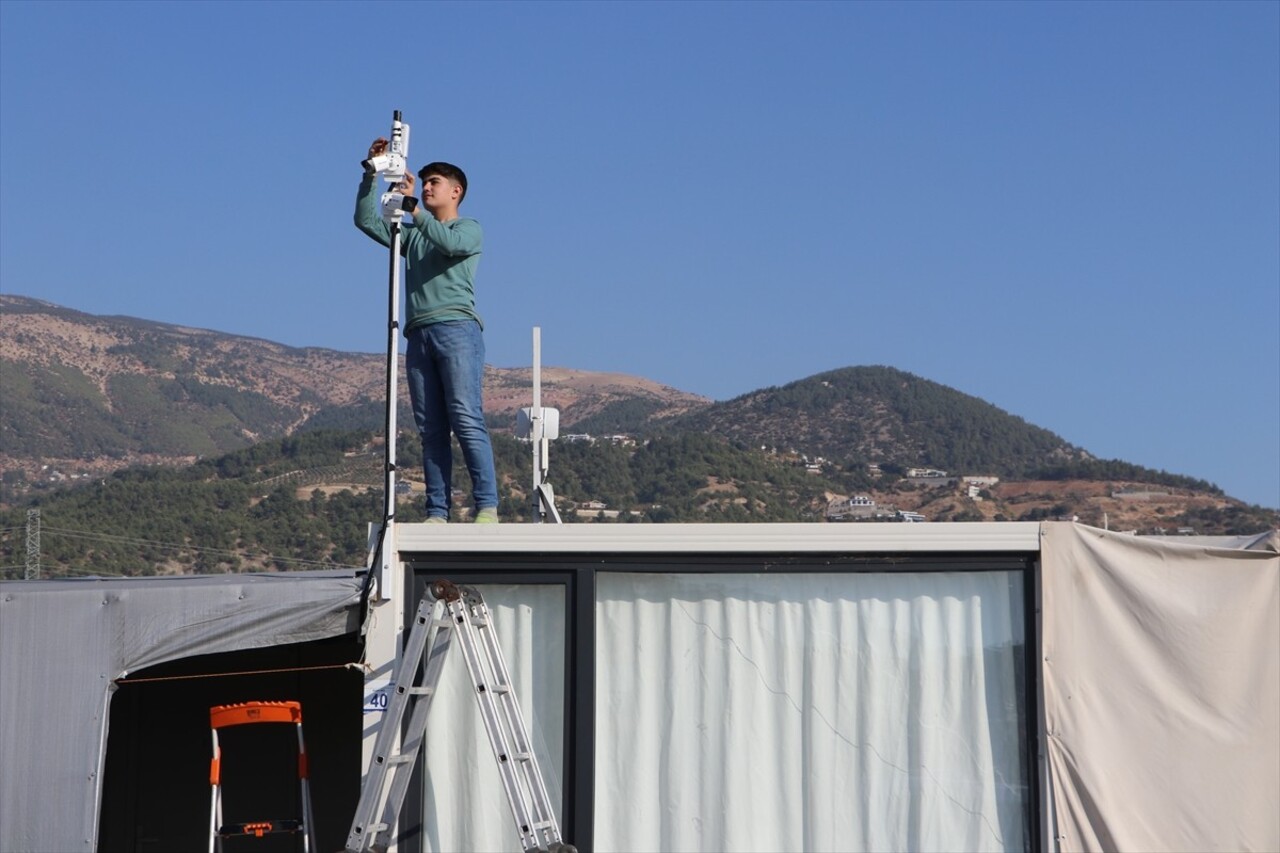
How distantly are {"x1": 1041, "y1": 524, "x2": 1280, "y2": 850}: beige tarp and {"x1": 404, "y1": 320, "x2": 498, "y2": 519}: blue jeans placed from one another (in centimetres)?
256

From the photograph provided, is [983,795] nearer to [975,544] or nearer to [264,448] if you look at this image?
[975,544]

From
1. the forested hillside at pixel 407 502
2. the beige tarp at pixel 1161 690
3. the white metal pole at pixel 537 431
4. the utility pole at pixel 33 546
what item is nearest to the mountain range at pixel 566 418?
the forested hillside at pixel 407 502

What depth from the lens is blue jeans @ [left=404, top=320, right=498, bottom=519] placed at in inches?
287

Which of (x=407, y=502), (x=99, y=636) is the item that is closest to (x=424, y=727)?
(x=99, y=636)

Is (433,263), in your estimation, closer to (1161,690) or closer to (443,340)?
(443,340)

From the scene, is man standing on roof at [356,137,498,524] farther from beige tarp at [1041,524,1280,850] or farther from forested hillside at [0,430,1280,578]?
forested hillside at [0,430,1280,578]

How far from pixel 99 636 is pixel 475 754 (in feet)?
5.45

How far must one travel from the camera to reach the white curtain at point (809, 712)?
22.2 ft

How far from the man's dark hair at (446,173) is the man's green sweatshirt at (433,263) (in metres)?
0.28

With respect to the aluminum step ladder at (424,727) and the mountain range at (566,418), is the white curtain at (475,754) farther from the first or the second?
the mountain range at (566,418)

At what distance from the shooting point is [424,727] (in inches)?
255

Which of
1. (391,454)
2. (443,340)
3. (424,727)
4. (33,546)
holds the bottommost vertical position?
(424,727)


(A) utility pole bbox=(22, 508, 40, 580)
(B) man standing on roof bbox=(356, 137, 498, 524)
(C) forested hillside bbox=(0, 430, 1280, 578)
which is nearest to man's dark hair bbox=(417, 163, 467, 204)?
(B) man standing on roof bbox=(356, 137, 498, 524)

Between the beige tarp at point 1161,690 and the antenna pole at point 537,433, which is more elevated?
the antenna pole at point 537,433
